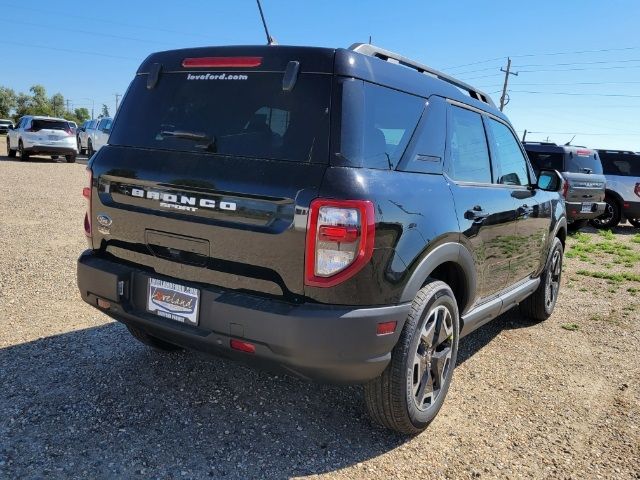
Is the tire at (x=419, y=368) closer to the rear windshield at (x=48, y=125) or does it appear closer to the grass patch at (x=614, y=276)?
the grass patch at (x=614, y=276)

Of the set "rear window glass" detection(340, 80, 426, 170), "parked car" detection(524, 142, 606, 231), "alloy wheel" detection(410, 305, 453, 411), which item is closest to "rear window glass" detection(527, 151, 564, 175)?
"parked car" detection(524, 142, 606, 231)

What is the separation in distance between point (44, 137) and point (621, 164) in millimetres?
19162

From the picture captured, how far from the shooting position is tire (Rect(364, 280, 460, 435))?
2.68 metres

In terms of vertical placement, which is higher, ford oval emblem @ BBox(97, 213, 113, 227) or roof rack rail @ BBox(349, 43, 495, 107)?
roof rack rail @ BBox(349, 43, 495, 107)

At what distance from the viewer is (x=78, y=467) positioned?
8.16 feet

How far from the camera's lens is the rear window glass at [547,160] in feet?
37.0

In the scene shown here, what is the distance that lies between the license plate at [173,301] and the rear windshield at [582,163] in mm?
10517

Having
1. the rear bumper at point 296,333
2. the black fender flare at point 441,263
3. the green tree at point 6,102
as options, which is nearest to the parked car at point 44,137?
the rear bumper at point 296,333

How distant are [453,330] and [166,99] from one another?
84.4 inches

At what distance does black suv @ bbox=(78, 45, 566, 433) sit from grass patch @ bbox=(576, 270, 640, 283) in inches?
200

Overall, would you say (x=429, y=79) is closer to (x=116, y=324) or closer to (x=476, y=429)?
(x=476, y=429)

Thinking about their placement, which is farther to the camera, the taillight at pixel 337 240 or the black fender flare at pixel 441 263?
the black fender flare at pixel 441 263

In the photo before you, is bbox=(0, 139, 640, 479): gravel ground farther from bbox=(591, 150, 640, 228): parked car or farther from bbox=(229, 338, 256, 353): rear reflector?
bbox=(591, 150, 640, 228): parked car

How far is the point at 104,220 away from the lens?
3.00 metres
